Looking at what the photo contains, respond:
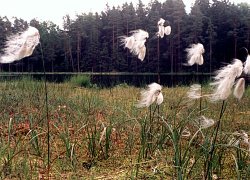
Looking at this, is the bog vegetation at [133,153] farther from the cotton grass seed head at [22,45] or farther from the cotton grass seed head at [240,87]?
the cotton grass seed head at [22,45]

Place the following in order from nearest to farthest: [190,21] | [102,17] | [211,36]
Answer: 1. [211,36]
2. [190,21]
3. [102,17]

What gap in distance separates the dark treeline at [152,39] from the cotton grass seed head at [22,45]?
37573mm

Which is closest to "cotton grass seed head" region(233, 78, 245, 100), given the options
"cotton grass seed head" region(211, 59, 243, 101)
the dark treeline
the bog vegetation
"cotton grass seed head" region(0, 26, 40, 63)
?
"cotton grass seed head" region(211, 59, 243, 101)

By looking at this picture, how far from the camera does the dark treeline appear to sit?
45.1 m

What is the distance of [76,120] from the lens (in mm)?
5086

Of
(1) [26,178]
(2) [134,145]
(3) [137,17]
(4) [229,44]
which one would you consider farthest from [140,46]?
(3) [137,17]

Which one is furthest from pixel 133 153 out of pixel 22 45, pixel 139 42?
pixel 22 45

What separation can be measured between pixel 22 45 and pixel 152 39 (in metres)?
43.2

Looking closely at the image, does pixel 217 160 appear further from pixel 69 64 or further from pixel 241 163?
pixel 69 64

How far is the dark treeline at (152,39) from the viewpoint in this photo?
45.1 m

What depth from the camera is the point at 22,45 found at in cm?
253

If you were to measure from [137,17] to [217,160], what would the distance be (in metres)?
50.0

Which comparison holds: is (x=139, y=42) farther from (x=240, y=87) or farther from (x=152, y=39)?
(x=152, y=39)

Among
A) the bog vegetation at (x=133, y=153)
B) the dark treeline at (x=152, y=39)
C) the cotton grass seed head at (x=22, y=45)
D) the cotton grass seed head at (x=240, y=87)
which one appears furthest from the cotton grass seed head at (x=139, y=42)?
the dark treeline at (x=152, y=39)
